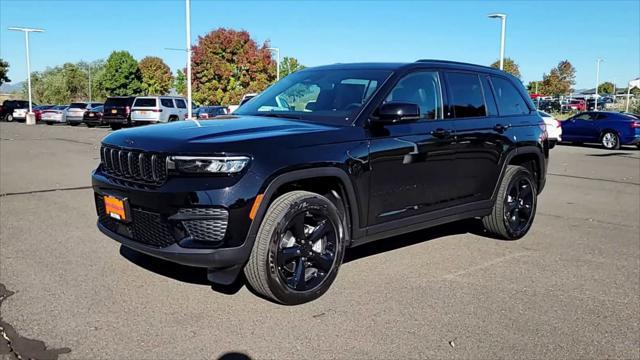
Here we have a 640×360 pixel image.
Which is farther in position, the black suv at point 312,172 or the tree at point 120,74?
the tree at point 120,74

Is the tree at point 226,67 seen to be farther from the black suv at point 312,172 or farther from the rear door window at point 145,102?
the black suv at point 312,172

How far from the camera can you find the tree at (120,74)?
258 ft

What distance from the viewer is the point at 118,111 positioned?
2914 cm

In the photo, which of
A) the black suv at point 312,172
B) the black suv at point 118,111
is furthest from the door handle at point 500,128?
the black suv at point 118,111

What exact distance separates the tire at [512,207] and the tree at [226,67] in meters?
48.1

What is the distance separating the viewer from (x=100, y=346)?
342 centimetres

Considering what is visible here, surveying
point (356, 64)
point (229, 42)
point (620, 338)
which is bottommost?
point (620, 338)

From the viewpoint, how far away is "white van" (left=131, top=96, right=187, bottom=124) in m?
27.6

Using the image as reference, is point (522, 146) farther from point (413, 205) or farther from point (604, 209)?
point (604, 209)

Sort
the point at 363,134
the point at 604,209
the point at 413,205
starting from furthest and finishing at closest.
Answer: the point at 604,209
the point at 413,205
the point at 363,134

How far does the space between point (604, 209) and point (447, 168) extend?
4543 millimetres

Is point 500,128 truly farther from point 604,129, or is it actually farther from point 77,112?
point 77,112

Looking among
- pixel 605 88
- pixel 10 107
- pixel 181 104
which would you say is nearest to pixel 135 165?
pixel 181 104

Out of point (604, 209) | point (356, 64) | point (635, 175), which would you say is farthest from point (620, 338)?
point (635, 175)
